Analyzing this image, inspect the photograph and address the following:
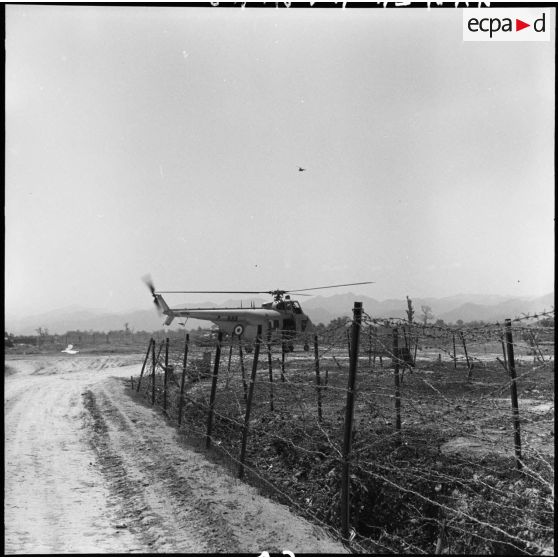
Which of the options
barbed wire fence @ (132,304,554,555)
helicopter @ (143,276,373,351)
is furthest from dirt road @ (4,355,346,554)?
helicopter @ (143,276,373,351)

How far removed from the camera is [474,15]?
426cm

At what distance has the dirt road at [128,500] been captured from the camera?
4.28 metres

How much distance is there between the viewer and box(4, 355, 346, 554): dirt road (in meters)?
4.28

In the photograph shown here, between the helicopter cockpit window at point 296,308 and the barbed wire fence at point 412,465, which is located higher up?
the helicopter cockpit window at point 296,308

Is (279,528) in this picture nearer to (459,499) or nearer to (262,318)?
(459,499)

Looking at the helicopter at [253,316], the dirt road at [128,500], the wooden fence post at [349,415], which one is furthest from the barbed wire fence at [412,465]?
the helicopter at [253,316]

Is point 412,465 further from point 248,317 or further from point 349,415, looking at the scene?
point 248,317

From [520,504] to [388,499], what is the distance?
1.57 metres

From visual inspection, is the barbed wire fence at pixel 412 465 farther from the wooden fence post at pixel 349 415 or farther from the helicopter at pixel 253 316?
the helicopter at pixel 253 316

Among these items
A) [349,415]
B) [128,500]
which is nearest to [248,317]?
[128,500]

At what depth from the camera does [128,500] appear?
5.32m

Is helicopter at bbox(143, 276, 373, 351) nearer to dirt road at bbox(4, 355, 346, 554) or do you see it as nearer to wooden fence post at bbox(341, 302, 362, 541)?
dirt road at bbox(4, 355, 346, 554)

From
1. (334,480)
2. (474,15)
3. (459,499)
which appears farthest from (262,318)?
(474,15)

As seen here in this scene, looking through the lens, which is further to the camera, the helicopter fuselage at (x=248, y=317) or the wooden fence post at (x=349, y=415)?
the helicopter fuselage at (x=248, y=317)
